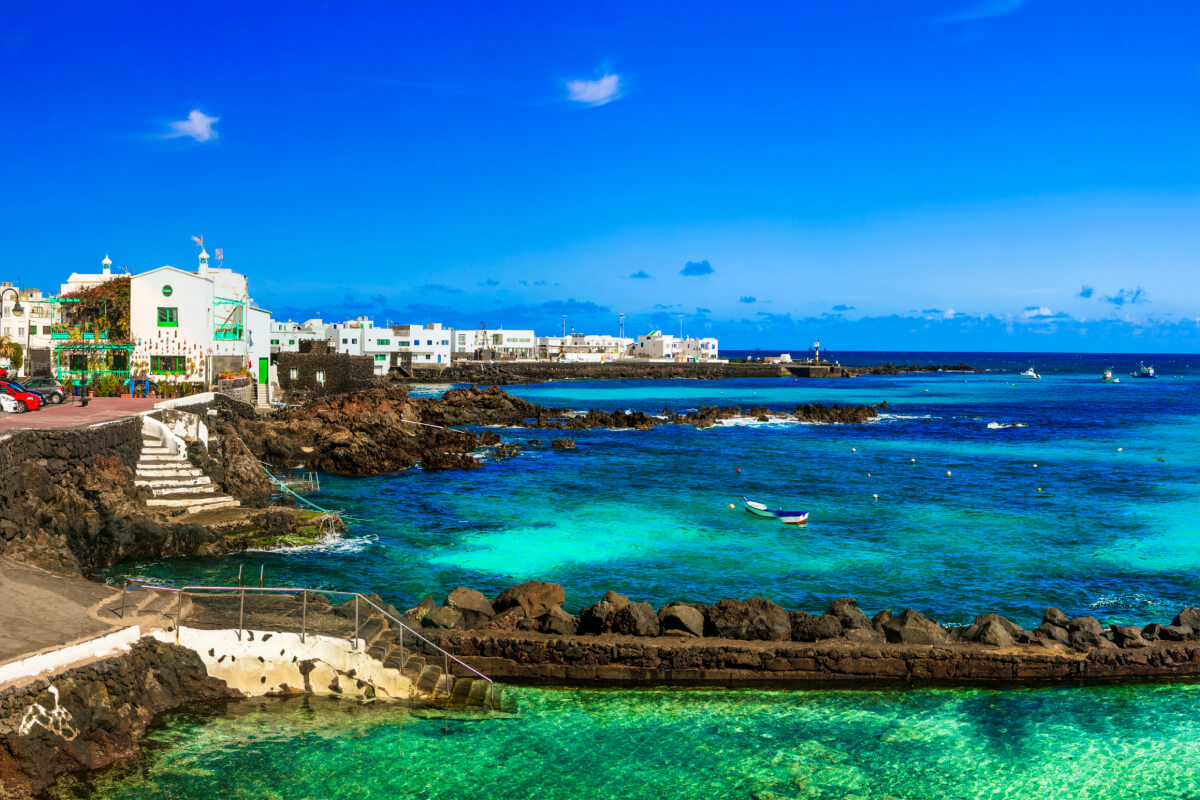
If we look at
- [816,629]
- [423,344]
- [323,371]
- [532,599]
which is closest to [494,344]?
[423,344]

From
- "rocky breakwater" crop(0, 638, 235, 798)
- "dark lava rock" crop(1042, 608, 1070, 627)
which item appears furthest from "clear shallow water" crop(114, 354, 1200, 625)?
"rocky breakwater" crop(0, 638, 235, 798)

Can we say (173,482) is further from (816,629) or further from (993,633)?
(993,633)

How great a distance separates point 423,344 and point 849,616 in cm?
10969

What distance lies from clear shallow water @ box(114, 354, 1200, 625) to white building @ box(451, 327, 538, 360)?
87.3 metres

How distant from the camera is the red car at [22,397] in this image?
2752cm

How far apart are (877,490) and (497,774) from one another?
88.0ft

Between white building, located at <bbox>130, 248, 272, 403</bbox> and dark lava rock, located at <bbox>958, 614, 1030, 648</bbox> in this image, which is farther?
white building, located at <bbox>130, 248, 272, 403</bbox>

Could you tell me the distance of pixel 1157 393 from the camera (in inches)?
4392

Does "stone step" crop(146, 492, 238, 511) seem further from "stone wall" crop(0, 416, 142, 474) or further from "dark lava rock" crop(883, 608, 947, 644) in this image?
"dark lava rock" crop(883, 608, 947, 644)

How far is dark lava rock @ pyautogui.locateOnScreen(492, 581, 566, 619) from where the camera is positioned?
54.1 feet

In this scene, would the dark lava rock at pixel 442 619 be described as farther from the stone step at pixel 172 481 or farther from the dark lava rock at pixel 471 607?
the stone step at pixel 172 481

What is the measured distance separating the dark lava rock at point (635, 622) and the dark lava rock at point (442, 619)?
9.16 ft

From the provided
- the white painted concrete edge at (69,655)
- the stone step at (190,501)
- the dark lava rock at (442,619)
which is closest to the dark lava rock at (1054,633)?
the dark lava rock at (442,619)

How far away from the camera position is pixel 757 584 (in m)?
20.9
